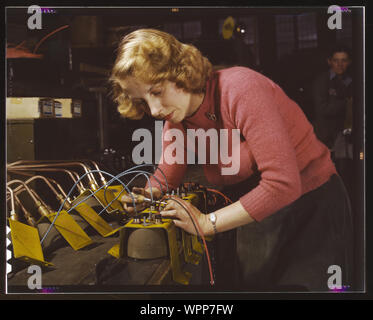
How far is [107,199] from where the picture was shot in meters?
1.71

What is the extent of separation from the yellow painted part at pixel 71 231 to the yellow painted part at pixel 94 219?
5 centimetres

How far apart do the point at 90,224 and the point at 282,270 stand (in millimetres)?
890

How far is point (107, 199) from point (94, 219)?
112mm

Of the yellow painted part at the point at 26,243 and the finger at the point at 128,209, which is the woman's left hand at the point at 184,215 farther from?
the yellow painted part at the point at 26,243

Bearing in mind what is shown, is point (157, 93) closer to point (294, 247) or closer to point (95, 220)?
point (95, 220)

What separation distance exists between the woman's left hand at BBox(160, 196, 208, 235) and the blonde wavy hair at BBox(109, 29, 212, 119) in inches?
17.6

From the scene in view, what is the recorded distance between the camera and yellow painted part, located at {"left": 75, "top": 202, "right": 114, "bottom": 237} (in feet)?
5.37

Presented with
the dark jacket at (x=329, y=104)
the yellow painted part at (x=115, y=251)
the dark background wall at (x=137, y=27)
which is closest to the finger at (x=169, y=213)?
the yellow painted part at (x=115, y=251)

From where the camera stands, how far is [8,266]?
1642 millimetres

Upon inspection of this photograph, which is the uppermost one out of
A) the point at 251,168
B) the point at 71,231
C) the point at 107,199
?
the point at 251,168

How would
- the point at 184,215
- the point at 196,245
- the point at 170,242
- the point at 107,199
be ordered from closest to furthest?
the point at 170,242 < the point at 184,215 < the point at 196,245 < the point at 107,199

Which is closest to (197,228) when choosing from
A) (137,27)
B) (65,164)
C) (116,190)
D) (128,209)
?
(128,209)

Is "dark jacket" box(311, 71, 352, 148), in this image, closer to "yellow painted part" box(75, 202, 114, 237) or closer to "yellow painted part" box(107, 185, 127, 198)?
"yellow painted part" box(107, 185, 127, 198)
